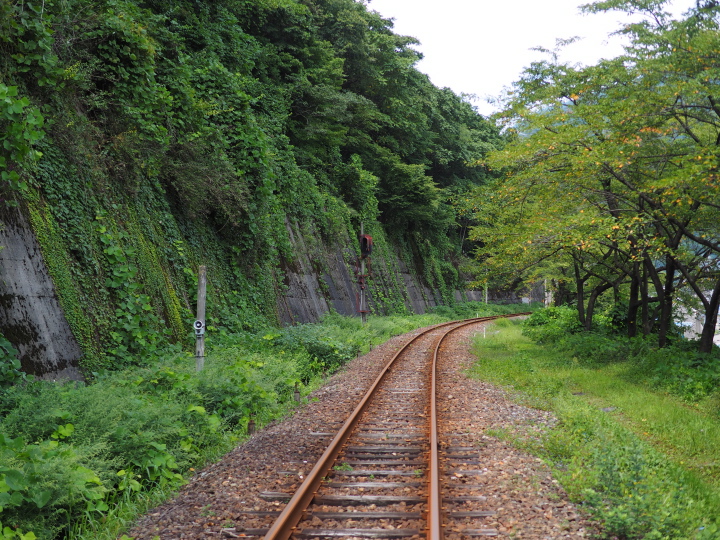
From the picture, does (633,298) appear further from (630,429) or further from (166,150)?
(166,150)

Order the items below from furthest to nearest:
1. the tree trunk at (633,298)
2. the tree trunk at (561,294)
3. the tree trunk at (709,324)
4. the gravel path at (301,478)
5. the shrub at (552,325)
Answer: the tree trunk at (561,294) < the shrub at (552,325) < the tree trunk at (633,298) < the tree trunk at (709,324) < the gravel path at (301,478)

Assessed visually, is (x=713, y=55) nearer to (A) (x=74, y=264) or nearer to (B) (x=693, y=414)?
(B) (x=693, y=414)

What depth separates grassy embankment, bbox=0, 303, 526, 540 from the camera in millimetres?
4535

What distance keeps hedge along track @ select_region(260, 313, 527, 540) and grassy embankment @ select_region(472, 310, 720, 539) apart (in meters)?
1.23

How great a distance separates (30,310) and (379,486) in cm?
551

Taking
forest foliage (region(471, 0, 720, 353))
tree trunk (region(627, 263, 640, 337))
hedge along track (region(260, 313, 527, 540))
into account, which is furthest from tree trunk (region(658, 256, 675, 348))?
hedge along track (region(260, 313, 527, 540))

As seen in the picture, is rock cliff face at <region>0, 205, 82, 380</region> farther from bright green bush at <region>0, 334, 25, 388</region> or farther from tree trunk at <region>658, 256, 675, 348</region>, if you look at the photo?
tree trunk at <region>658, 256, 675, 348</region>

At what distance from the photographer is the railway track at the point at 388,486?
15.1 feet

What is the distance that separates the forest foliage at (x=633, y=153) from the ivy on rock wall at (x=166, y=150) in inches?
116

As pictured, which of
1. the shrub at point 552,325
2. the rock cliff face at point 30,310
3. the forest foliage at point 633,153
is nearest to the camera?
the rock cliff face at point 30,310

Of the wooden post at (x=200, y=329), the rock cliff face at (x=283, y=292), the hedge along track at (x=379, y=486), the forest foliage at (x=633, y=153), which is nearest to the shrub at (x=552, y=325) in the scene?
the forest foliage at (x=633, y=153)

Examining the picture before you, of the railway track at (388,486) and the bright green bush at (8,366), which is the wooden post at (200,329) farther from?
the railway track at (388,486)

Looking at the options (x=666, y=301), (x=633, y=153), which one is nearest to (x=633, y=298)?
(x=666, y=301)

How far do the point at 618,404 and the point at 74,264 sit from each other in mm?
9680
